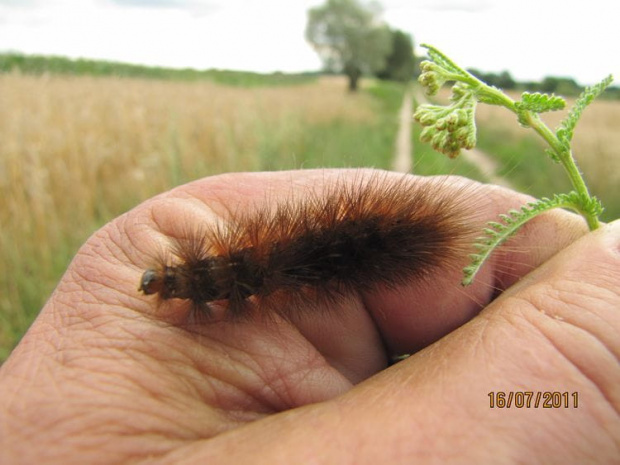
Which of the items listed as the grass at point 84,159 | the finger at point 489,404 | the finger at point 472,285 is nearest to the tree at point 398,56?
the grass at point 84,159

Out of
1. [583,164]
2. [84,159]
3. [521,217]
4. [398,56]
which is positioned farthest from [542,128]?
[398,56]

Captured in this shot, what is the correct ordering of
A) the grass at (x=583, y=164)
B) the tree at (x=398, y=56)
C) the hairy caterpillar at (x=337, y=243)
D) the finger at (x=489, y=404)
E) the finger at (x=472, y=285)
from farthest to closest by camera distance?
the tree at (x=398, y=56) → the grass at (x=583, y=164) → the finger at (x=472, y=285) → the hairy caterpillar at (x=337, y=243) → the finger at (x=489, y=404)

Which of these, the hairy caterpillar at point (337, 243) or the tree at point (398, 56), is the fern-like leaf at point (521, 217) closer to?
the hairy caterpillar at point (337, 243)

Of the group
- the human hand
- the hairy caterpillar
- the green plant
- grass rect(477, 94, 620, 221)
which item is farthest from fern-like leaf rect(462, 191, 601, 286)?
grass rect(477, 94, 620, 221)

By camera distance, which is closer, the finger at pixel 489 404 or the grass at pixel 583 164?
the finger at pixel 489 404

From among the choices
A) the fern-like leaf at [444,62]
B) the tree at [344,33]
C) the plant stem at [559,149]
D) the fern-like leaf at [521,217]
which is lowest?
the fern-like leaf at [521,217]

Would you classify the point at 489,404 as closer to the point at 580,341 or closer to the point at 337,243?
the point at 580,341

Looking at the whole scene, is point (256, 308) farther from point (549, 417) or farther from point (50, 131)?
point (50, 131)

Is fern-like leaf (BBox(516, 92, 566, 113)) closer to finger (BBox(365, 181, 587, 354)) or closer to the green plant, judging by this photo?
the green plant
